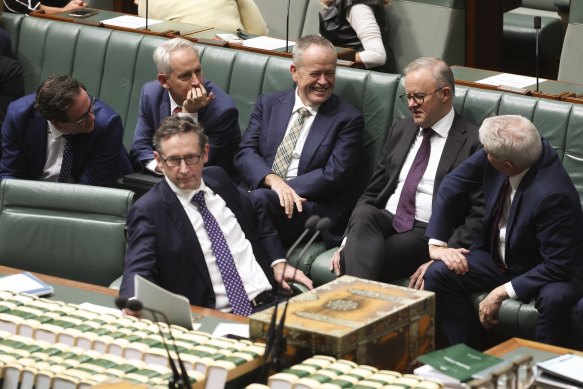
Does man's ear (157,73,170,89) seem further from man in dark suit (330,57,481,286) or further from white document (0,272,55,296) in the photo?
white document (0,272,55,296)

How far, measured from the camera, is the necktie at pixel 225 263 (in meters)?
3.84

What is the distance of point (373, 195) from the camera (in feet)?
15.6

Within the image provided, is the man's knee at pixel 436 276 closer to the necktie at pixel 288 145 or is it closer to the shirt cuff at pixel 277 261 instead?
the shirt cuff at pixel 277 261

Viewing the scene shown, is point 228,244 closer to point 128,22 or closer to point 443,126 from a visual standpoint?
point 443,126

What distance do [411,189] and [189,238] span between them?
1101 mm

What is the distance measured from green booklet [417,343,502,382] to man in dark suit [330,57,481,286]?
1.53 metres

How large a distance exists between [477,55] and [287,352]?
3.66m

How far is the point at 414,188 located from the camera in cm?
459

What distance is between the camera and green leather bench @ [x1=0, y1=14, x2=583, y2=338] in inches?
180

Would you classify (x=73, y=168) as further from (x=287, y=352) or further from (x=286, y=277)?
(x=287, y=352)

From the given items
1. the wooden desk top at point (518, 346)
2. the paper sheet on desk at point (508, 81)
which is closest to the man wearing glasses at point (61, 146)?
the paper sheet on desk at point (508, 81)

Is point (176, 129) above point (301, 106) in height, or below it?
above

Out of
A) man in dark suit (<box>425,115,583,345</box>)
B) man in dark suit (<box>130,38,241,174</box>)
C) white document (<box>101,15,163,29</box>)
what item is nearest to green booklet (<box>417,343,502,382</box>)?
man in dark suit (<box>425,115,583,345</box>)

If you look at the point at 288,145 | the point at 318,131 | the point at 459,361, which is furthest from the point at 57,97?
the point at 459,361
